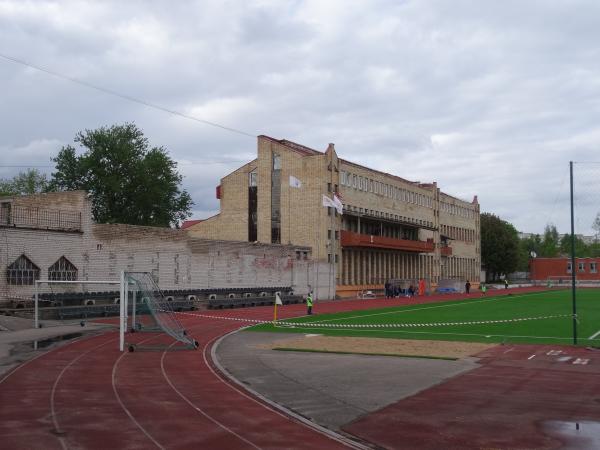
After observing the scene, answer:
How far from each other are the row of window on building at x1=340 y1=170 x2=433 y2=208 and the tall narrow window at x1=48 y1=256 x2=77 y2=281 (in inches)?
Result: 1492

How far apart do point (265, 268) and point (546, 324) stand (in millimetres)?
29849

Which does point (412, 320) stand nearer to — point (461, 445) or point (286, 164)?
point (461, 445)

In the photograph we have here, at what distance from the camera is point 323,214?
2685 inches

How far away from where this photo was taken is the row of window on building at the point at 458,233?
102 meters

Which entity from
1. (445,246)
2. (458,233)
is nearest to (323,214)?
(445,246)

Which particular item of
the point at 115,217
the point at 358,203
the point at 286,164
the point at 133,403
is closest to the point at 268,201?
the point at 286,164

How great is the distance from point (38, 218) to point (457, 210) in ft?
265

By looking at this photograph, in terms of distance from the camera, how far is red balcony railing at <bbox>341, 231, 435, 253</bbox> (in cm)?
7094

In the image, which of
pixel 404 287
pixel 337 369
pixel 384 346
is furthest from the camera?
pixel 404 287

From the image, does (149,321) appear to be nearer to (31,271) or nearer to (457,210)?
(31,271)

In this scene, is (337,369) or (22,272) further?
(22,272)

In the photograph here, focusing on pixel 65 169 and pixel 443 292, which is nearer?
pixel 65 169

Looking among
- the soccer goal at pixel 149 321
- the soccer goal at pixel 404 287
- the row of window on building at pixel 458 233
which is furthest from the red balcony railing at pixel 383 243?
the soccer goal at pixel 149 321

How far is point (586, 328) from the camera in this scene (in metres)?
31.4
